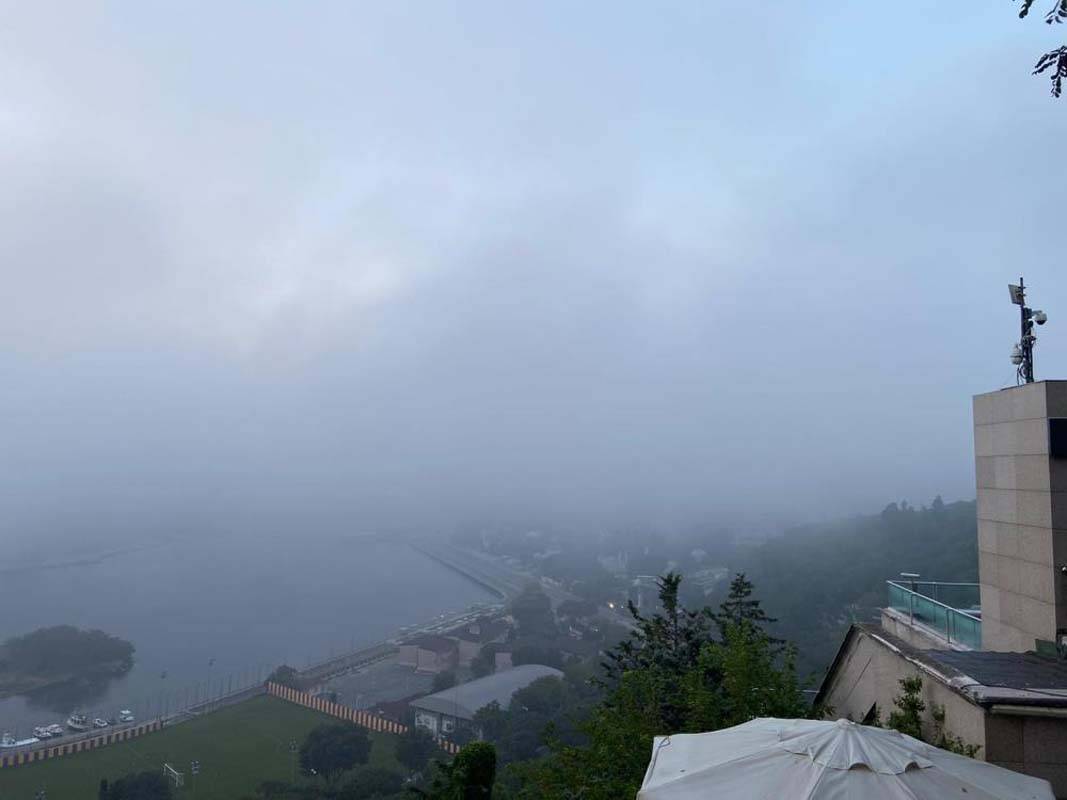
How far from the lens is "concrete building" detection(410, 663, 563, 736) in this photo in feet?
194

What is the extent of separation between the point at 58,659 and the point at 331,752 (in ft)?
199

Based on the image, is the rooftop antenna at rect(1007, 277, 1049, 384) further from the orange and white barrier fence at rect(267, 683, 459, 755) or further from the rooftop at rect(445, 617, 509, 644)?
the rooftop at rect(445, 617, 509, 644)

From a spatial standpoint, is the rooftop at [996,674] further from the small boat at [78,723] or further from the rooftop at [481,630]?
the rooftop at [481,630]

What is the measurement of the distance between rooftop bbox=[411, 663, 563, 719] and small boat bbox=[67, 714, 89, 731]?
106ft

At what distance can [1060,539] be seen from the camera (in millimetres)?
8539

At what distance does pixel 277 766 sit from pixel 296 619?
78.3 m

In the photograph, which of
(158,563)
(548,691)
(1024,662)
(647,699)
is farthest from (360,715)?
(158,563)

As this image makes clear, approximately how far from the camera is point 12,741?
63.1 meters

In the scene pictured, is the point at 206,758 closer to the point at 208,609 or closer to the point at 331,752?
the point at 331,752

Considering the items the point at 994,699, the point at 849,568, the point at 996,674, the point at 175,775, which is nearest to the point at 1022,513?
the point at 996,674

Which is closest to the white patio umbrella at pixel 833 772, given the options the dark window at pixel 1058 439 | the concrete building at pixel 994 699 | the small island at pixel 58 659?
the concrete building at pixel 994 699

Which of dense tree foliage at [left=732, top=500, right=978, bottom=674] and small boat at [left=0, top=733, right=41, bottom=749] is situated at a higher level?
dense tree foliage at [left=732, top=500, right=978, bottom=674]

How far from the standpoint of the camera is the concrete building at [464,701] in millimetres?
58997

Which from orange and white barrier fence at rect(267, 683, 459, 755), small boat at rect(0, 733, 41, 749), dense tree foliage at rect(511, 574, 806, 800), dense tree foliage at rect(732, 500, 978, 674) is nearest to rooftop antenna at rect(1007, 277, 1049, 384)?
dense tree foliage at rect(511, 574, 806, 800)
